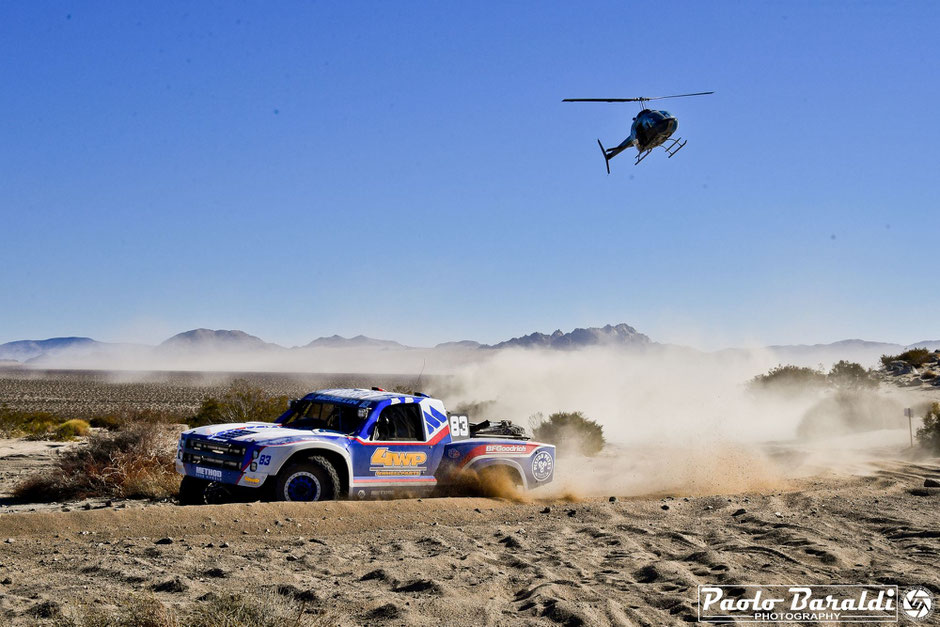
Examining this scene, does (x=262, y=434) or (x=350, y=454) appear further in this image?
(x=350, y=454)

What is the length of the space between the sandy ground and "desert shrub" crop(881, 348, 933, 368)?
3804 cm

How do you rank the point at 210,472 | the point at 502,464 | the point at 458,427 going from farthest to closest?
the point at 458,427 → the point at 502,464 → the point at 210,472

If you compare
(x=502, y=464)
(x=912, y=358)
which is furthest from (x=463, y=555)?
(x=912, y=358)

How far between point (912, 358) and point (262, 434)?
149ft

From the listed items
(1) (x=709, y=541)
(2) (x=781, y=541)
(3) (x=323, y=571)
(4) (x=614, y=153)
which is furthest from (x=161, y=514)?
(4) (x=614, y=153)

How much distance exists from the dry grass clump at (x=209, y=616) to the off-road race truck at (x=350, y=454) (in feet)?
16.4

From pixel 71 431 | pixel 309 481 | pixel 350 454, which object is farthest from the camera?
pixel 71 431

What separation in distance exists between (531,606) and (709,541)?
362 centimetres

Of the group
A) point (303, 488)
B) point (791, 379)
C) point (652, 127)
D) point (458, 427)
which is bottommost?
point (303, 488)

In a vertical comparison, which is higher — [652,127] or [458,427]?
[652,127]

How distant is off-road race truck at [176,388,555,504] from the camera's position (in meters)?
11.0

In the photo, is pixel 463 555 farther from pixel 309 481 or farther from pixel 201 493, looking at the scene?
pixel 201 493

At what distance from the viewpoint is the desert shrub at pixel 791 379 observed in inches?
1553

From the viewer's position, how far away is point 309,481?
11.3 m
